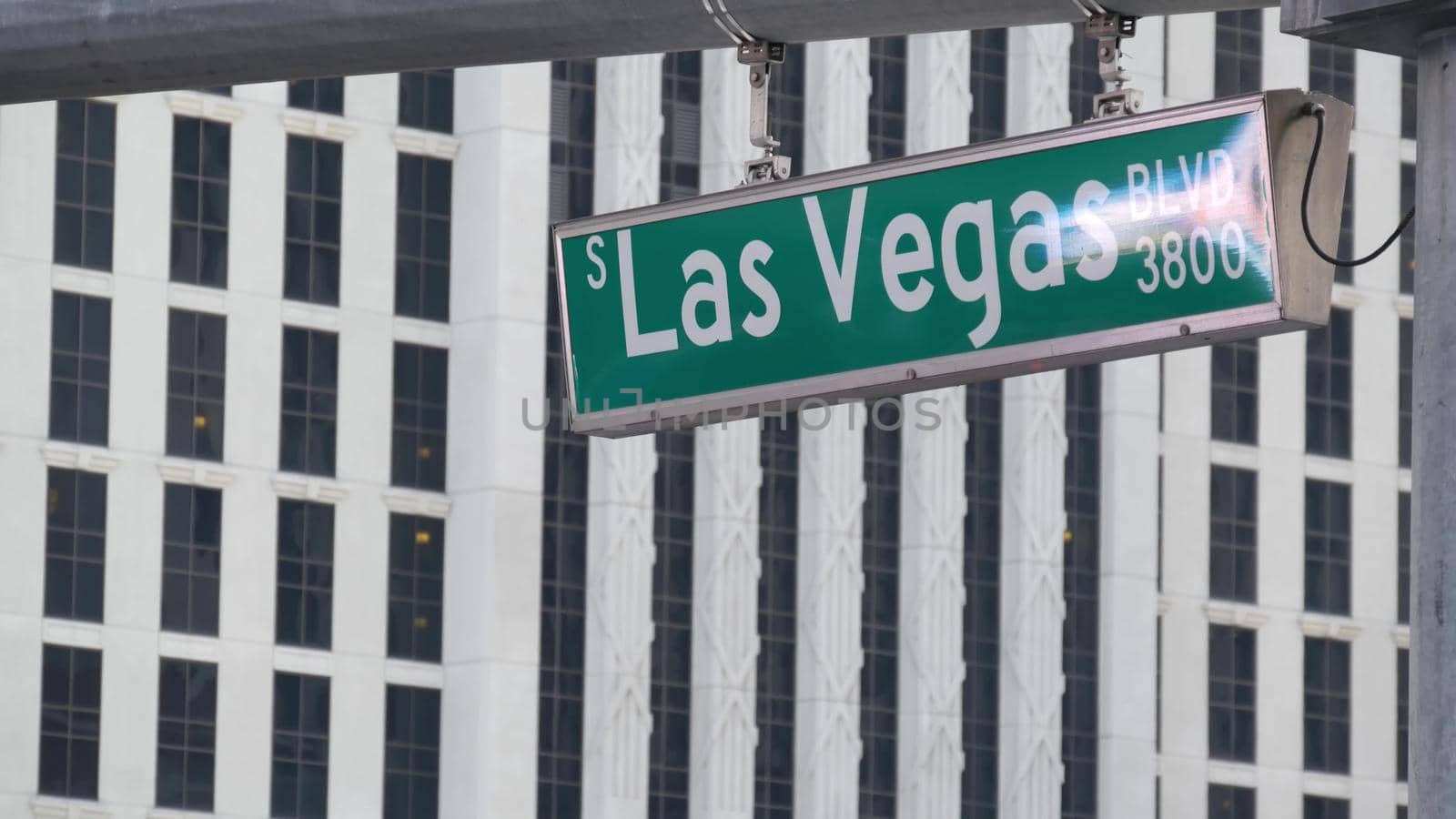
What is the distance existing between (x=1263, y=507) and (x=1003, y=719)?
8.10 m

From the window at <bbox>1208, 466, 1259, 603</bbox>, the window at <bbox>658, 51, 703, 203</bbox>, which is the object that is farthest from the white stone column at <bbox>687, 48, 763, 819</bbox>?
the window at <bbox>1208, 466, 1259, 603</bbox>

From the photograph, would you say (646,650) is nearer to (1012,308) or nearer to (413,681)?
(413,681)

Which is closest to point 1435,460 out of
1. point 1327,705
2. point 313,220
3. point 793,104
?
point 313,220

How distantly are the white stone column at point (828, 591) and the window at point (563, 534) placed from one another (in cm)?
417

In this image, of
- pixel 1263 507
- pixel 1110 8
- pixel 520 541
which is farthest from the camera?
pixel 1263 507

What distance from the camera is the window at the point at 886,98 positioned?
55.8 metres

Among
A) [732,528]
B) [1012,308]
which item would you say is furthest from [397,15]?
[732,528]

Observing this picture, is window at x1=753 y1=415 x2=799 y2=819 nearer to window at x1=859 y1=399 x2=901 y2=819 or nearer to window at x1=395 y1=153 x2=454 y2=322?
window at x1=859 y1=399 x2=901 y2=819

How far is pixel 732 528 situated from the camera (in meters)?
52.8

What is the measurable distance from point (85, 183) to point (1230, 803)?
83.8 ft

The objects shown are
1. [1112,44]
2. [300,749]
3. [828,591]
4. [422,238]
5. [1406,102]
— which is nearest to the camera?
[1112,44]

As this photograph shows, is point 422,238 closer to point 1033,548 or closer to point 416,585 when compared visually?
point 416,585

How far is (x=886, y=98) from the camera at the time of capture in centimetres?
5584

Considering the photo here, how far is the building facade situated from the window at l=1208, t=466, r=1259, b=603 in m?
0.07
